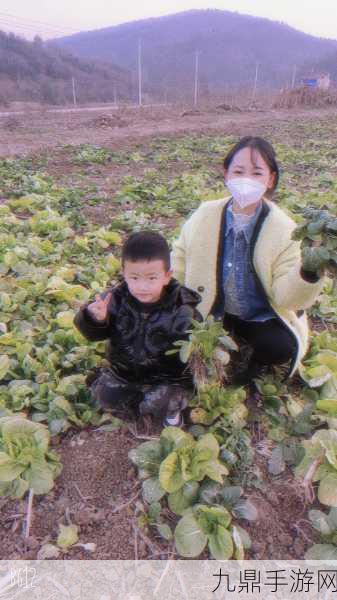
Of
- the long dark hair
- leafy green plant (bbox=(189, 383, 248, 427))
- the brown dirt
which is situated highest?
the long dark hair

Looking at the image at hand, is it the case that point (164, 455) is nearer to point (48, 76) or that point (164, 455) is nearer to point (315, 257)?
point (315, 257)

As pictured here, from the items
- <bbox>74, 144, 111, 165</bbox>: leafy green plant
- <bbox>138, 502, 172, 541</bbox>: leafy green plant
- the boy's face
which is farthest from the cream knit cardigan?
<bbox>74, 144, 111, 165</bbox>: leafy green plant

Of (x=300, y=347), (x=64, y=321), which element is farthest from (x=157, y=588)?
(x=64, y=321)

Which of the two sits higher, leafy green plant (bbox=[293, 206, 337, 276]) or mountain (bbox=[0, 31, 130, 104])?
mountain (bbox=[0, 31, 130, 104])

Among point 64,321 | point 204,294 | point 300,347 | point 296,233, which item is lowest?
point 64,321

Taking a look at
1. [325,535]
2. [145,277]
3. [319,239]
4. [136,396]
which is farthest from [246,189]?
[325,535]

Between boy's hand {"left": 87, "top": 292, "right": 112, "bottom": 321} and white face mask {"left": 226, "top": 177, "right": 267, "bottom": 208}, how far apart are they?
Answer: 90cm

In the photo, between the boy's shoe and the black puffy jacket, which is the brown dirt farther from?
the black puffy jacket

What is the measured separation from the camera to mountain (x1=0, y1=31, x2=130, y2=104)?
46.2 meters

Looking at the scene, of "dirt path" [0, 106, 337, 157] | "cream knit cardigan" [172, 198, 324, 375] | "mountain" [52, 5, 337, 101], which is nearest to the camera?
"cream knit cardigan" [172, 198, 324, 375]

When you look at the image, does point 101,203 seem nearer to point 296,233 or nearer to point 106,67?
point 296,233

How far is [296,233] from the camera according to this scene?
2.05 metres

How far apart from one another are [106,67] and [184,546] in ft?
277

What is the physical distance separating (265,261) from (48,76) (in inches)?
2533
